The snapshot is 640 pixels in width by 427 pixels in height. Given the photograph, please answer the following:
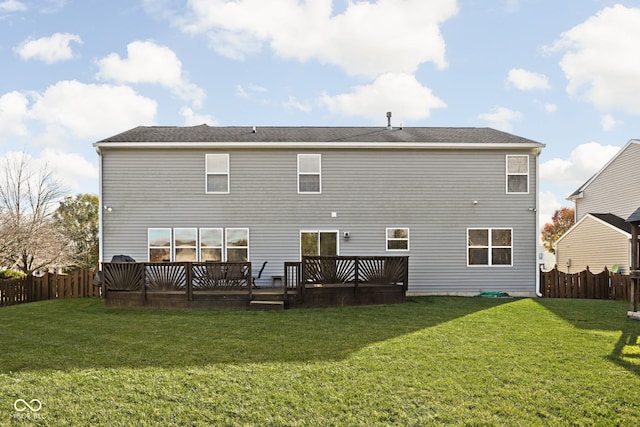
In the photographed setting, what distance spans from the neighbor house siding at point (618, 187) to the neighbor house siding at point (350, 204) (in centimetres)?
770

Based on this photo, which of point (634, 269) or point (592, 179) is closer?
point (634, 269)

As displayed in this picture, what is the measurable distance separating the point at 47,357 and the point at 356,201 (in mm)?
10559

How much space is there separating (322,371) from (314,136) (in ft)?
37.2

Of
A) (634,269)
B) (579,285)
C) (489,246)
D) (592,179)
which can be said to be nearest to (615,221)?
(592,179)

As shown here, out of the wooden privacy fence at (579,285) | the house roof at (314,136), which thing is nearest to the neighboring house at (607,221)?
the wooden privacy fence at (579,285)

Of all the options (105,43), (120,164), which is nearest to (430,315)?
(120,164)

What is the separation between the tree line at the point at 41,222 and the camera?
2209 centimetres

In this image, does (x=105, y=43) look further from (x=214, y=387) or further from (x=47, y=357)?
(x=214, y=387)

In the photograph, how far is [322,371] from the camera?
6.09 m

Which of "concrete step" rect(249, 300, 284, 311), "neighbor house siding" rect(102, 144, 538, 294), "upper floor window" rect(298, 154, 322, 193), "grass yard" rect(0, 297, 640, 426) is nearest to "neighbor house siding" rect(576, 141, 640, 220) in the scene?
"neighbor house siding" rect(102, 144, 538, 294)

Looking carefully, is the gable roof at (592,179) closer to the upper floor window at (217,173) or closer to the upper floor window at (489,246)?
the upper floor window at (489,246)

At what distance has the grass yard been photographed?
475cm

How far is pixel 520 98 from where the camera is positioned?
16.5 meters

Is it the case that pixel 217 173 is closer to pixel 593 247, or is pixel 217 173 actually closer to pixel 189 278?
pixel 189 278
